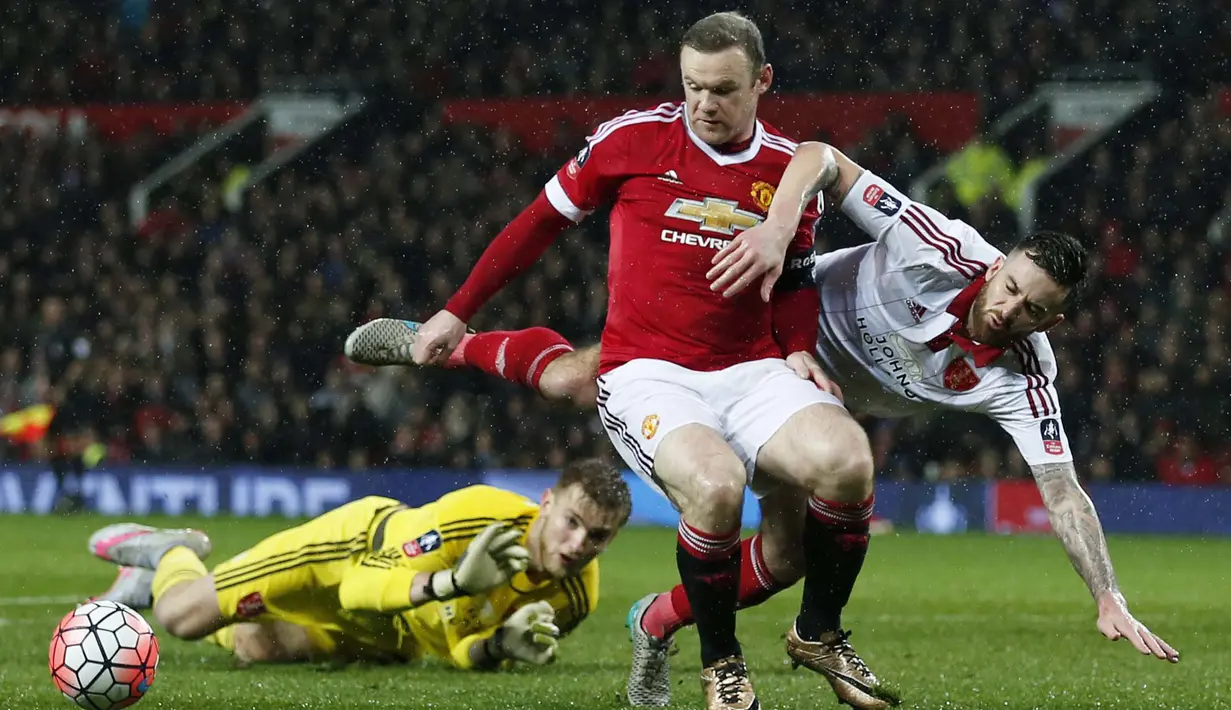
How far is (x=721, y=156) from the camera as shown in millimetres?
5715

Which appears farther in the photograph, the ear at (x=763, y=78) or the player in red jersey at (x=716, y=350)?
the ear at (x=763, y=78)

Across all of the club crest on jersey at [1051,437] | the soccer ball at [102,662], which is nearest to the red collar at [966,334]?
the club crest on jersey at [1051,437]

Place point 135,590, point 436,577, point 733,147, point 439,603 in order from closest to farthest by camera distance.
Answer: point 733,147, point 436,577, point 439,603, point 135,590

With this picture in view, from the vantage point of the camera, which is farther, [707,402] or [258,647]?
[258,647]

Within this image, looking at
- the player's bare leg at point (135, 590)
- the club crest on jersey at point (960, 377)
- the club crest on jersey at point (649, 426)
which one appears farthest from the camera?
the player's bare leg at point (135, 590)

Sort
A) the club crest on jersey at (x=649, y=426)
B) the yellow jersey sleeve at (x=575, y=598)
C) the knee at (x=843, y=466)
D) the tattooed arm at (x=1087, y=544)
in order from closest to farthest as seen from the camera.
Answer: the tattooed arm at (x=1087, y=544) < the knee at (x=843, y=466) < the club crest on jersey at (x=649, y=426) < the yellow jersey sleeve at (x=575, y=598)

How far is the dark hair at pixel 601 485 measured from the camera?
664 centimetres

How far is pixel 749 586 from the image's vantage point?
20.2 feet

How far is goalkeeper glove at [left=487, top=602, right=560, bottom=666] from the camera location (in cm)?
690

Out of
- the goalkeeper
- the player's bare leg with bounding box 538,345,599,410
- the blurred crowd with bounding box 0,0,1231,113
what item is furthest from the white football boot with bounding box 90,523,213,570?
the blurred crowd with bounding box 0,0,1231,113

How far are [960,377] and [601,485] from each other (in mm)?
1474

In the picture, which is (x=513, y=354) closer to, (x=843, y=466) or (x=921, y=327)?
(x=921, y=327)

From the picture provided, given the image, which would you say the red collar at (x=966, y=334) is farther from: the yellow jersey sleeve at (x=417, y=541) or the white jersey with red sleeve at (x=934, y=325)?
the yellow jersey sleeve at (x=417, y=541)

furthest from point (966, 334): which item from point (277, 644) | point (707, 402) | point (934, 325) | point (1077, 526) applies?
point (277, 644)
